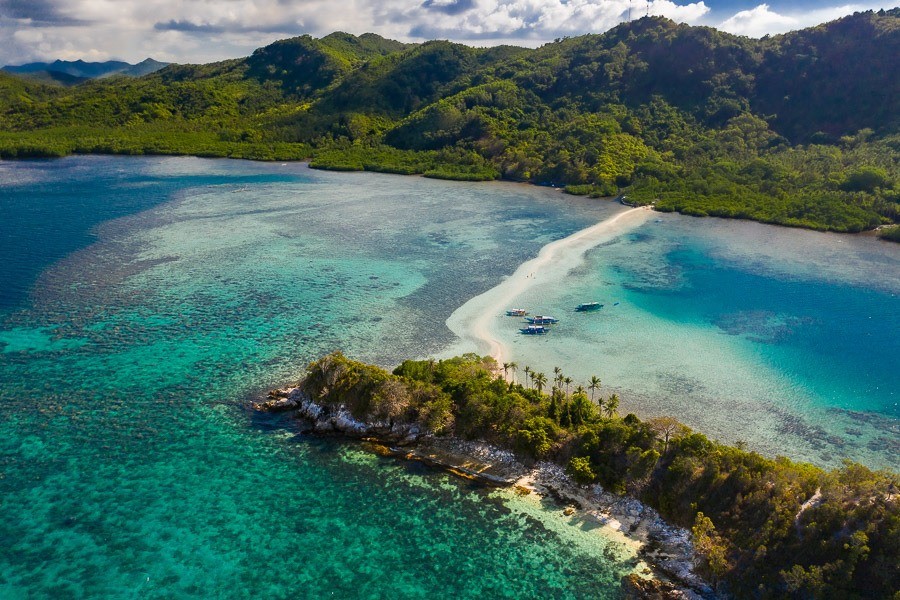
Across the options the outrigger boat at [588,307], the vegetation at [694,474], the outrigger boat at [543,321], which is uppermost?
the outrigger boat at [588,307]

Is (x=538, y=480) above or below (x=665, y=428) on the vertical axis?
below

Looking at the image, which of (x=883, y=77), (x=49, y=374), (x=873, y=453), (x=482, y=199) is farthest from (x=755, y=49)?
(x=49, y=374)

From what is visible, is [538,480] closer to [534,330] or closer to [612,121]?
[534,330]

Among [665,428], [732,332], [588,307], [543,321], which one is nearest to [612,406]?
[665,428]

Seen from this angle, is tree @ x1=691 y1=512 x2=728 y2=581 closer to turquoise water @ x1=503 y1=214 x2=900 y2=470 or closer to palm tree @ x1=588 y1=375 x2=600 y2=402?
turquoise water @ x1=503 y1=214 x2=900 y2=470

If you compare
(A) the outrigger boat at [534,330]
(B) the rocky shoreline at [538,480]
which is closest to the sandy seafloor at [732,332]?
(A) the outrigger boat at [534,330]

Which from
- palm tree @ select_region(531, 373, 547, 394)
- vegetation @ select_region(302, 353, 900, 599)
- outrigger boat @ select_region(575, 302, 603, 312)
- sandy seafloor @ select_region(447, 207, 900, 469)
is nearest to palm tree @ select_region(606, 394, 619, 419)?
vegetation @ select_region(302, 353, 900, 599)

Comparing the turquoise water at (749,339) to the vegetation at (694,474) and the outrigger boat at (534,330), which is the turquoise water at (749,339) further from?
the vegetation at (694,474)
